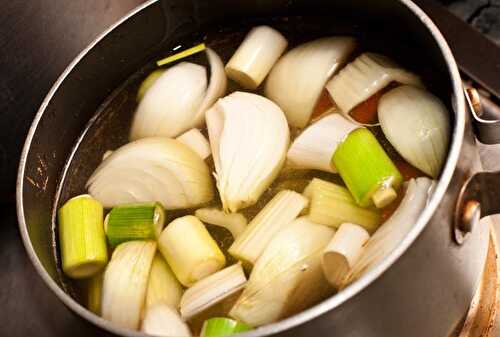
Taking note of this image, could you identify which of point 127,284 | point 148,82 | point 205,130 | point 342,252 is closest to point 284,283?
point 342,252

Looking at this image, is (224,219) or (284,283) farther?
(224,219)

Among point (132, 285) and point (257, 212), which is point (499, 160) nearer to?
point (257, 212)

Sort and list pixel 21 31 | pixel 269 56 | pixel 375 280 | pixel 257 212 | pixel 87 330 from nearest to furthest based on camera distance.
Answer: pixel 375 280, pixel 87 330, pixel 257 212, pixel 269 56, pixel 21 31

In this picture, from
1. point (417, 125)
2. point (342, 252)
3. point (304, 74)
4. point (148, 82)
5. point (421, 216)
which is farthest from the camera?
point (148, 82)

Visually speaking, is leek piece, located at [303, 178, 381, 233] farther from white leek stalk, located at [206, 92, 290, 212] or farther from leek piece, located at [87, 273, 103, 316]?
leek piece, located at [87, 273, 103, 316]

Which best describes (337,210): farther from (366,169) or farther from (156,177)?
(156,177)

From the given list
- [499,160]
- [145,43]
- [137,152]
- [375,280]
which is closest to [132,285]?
[137,152]
